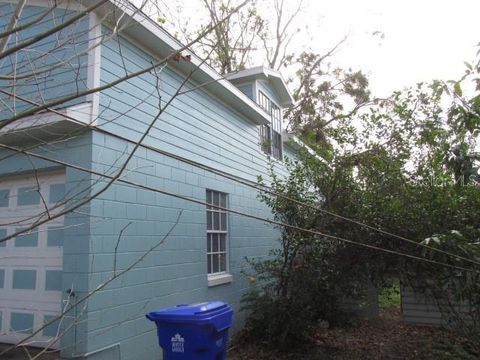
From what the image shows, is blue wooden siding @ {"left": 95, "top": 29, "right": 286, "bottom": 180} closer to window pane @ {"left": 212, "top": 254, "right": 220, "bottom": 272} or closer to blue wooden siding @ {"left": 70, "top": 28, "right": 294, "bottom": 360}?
blue wooden siding @ {"left": 70, "top": 28, "right": 294, "bottom": 360}

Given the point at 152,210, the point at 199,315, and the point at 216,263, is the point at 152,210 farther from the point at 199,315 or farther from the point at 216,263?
the point at 216,263

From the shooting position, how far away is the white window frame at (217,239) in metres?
8.66

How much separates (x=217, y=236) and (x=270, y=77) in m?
5.39

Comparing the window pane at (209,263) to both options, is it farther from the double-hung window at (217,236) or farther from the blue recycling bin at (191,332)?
the blue recycling bin at (191,332)

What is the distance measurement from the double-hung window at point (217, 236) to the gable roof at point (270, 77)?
10.7ft

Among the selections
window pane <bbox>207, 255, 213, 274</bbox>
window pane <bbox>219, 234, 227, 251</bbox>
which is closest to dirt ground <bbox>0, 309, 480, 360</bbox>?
window pane <bbox>207, 255, 213, 274</bbox>

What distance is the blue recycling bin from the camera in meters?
5.01

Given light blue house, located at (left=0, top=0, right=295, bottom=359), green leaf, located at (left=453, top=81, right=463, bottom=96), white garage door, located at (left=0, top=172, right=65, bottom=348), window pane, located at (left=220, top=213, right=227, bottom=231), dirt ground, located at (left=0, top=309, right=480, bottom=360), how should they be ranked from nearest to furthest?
green leaf, located at (left=453, top=81, right=463, bottom=96), light blue house, located at (left=0, top=0, right=295, bottom=359), white garage door, located at (left=0, top=172, right=65, bottom=348), dirt ground, located at (left=0, top=309, right=480, bottom=360), window pane, located at (left=220, top=213, right=227, bottom=231)

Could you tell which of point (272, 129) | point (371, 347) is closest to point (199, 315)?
point (371, 347)

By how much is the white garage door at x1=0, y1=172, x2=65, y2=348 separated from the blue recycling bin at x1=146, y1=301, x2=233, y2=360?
1633 mm

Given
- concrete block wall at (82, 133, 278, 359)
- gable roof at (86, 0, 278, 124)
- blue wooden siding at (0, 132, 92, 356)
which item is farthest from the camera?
gable roof at (86, 0, 278, 124)

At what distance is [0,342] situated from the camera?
6113 mm

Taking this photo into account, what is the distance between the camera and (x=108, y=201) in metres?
5.95

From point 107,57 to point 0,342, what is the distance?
4.18 metres
